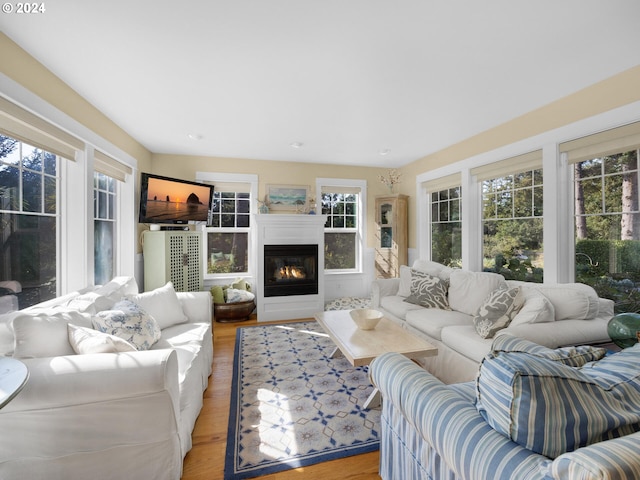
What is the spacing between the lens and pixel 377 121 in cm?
316

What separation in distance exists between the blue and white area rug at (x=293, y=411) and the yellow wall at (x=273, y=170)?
270 centimetres

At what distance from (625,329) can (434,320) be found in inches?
49.6

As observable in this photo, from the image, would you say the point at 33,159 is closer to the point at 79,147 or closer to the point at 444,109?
the point at 79,147

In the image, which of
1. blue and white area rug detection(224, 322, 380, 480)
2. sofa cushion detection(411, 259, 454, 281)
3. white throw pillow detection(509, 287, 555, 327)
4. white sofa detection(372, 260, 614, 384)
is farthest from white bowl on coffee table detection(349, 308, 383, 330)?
sofa cushion detection(411, 259, 454, 281)

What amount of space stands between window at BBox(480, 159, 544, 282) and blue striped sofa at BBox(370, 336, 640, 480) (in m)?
2.33

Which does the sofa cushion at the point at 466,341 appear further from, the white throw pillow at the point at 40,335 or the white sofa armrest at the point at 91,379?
the white throw pillow at the point at 40,335

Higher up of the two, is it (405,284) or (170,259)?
(170,259)

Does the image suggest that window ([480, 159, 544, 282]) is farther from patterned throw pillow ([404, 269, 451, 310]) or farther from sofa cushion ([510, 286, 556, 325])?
sofa cushion ([510, 286, 556, 325])

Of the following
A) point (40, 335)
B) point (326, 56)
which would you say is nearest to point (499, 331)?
point (326, 56)

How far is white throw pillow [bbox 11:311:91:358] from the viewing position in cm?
140

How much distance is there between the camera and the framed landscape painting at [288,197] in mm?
4734

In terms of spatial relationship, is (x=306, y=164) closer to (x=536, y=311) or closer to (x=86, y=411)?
(x=536, y=311)

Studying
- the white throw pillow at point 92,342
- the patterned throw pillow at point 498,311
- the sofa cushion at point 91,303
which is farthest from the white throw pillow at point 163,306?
the patterned throw pillow at point 498,311

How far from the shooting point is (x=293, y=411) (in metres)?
2.02
